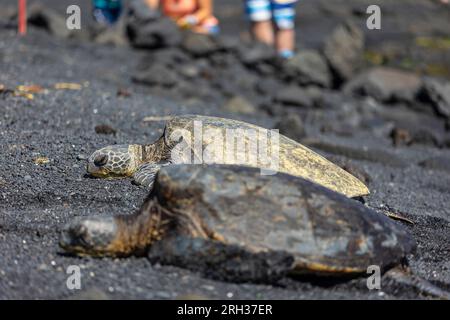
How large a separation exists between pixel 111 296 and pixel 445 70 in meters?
8.54

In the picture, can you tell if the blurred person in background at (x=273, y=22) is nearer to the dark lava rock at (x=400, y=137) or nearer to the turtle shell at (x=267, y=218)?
the dark lava rock at (x=400, y=137)

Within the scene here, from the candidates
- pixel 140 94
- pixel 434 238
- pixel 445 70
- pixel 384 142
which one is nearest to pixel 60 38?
pixel 140 94

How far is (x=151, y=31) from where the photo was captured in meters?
8.87

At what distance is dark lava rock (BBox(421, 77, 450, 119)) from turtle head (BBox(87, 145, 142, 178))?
507 cm

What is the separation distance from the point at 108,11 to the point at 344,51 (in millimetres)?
2850

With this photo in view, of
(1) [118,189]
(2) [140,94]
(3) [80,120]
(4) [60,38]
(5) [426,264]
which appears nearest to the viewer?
(5) [426,264]

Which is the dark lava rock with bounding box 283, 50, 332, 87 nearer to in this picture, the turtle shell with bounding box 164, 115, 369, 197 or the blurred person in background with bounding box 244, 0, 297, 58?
the blurred person in background with bounding box 244, 0, 297, 58

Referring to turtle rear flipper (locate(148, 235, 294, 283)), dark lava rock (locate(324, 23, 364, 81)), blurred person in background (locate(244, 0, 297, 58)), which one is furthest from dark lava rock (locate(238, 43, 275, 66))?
turtle rear flipper (locate(148, 235, 294, 283))

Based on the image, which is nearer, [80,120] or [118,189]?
[118,189]

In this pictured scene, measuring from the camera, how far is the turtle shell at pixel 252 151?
12.8 feet

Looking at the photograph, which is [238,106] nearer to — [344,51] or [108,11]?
[344,51]

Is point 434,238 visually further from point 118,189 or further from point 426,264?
point 118,189

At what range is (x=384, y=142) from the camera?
7250mm

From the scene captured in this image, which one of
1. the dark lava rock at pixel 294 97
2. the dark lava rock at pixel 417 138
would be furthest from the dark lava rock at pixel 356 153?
the dark lava rock at pixel 294 97
